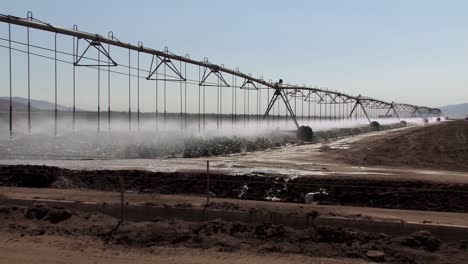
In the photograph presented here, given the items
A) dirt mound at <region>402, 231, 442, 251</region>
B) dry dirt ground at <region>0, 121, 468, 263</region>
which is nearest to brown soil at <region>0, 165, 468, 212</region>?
dry dirt ground at <region>0, 121, 468, 263</region>

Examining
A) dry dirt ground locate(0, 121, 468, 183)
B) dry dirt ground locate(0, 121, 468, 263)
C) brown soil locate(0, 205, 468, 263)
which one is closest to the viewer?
dry dirt ground locate(0, 121, 468, 263)

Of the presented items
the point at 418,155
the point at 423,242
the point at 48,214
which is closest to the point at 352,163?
the point at 418,155

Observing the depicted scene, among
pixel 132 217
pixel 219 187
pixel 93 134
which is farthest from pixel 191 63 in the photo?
pixel 132 217

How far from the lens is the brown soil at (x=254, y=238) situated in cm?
1273

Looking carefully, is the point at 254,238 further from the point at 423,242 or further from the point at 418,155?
the point at 418,155

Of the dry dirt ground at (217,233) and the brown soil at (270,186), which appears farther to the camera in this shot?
the brown soil at (270,186)

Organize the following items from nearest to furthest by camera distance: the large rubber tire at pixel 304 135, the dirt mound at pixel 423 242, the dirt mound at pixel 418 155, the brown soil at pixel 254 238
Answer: the brown soil at pixel 254 238 → the dirt mound at pixel 423 242 → the dirt mound at pixel 418 155 → the large rubber tire at pixel 304 135

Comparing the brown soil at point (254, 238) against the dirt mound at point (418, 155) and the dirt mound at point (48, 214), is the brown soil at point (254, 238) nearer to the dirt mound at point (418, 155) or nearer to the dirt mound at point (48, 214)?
the dirt mound at point (48, 214)

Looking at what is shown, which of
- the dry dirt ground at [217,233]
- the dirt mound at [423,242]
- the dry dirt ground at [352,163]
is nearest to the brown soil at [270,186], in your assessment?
the dry dirt ground at [217,233]

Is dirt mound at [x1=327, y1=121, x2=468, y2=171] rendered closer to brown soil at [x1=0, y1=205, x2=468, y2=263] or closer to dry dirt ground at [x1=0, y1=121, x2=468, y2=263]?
dry dirt ground at [x1=0, y1=121, x2=468, y2=263]

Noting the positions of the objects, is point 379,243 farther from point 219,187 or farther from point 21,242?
point 219,187

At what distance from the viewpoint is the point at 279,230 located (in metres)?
14.3

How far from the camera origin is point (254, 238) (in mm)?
14023

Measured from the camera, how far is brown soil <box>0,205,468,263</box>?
12.7 meters
